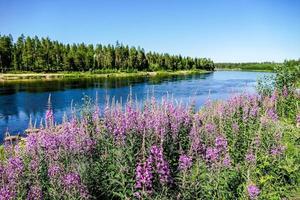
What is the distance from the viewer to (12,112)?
31531mm

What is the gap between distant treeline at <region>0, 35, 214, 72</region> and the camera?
8825cm

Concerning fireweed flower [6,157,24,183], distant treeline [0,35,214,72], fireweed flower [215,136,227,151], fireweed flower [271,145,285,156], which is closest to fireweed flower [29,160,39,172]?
fireweed flower [6,157,24,183]

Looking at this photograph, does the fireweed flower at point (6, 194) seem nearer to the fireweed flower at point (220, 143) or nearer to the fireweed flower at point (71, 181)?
the fireweed flower at point (71, 181)

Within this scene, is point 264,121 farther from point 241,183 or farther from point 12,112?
point 12,112

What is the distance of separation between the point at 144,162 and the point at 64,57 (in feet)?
311

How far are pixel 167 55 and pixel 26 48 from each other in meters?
69.9

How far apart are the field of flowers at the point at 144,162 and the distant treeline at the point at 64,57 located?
285 ft

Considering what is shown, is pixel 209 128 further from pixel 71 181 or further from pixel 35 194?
pixel 35 194

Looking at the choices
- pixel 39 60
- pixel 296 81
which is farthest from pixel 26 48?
pixel 296 81

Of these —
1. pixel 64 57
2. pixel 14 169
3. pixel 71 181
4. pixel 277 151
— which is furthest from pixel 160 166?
pixel 64 57

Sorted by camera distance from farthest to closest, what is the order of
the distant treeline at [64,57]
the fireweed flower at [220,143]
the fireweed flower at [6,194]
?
1. the distant treeline at [64,57]
2. the fireweed flower at [220,143]
3. the fireweed flower at [6,194]

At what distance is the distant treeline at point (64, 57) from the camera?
88.2 metres

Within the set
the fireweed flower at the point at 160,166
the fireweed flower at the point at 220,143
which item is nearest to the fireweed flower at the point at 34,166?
the fireweed flower at the point at 160,166

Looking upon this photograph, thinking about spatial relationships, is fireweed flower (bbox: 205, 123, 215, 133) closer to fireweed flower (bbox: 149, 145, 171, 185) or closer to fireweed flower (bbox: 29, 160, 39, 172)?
fireweed flower (bbox: 149, 145, 171, 185)
